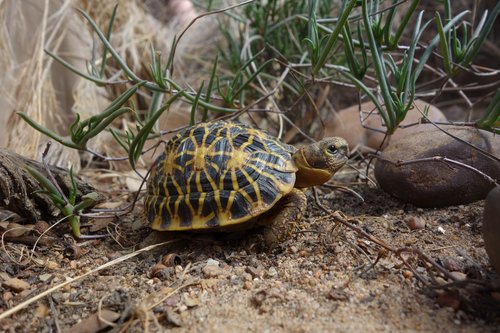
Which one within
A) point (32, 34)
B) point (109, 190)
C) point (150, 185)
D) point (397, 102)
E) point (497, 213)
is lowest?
point (109, 190)

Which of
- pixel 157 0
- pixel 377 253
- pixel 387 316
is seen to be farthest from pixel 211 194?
pixel 157 0

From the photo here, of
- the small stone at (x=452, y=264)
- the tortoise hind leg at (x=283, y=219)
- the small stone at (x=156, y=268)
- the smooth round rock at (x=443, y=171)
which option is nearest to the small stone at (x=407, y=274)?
the small stone at (x=452, y=264)

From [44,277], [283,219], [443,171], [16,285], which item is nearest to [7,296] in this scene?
[16,285]

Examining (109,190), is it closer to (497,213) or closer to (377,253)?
(377,253)

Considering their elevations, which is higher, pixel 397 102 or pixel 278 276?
pixel 397 102

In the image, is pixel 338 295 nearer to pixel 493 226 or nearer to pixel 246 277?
pixel 246 277

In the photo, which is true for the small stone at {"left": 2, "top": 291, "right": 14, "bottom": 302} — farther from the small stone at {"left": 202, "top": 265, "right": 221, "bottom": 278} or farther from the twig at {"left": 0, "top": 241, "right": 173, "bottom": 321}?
the small stone at {"left": 202, "top": 265, "right": 221, "bottom": 278}

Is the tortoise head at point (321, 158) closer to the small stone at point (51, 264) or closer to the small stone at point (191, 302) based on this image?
the small stone at point (191, 302)

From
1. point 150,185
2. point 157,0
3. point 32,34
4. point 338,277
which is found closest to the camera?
point 338,277
